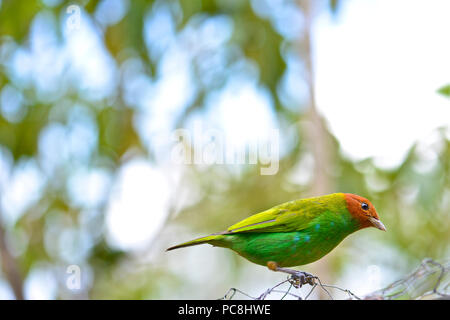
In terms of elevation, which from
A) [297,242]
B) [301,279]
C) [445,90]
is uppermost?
[445,90]

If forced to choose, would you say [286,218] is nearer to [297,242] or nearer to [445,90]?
[297,242]

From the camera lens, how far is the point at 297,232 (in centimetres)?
238

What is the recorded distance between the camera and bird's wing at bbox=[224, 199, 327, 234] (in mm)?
2363

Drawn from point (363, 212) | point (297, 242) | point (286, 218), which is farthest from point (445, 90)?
point (297, 242)

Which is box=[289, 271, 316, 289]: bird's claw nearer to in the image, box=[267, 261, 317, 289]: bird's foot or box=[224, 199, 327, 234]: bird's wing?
box=[267, 261, 317, 289]: bird's foot

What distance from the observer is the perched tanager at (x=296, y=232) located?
2254mm

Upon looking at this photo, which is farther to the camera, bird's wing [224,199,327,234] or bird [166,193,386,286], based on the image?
bird's wing [224,199,327,234]

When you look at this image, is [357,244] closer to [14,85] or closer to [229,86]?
[229,86]

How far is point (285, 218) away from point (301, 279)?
0.30 m

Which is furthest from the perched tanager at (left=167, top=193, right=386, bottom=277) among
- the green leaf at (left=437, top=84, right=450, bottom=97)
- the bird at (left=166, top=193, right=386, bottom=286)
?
the green leaf at (left=437, top=84, right=450, bottom=97)

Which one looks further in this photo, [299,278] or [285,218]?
[285,218]

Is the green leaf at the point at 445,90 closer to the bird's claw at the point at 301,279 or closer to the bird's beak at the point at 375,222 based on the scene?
the bird's beak at the point at 375,222

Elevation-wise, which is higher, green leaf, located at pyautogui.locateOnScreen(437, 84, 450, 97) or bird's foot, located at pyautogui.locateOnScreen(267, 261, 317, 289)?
green leaf, located at pyautogui.locateOnScreen(437, 84, 450, 97)
